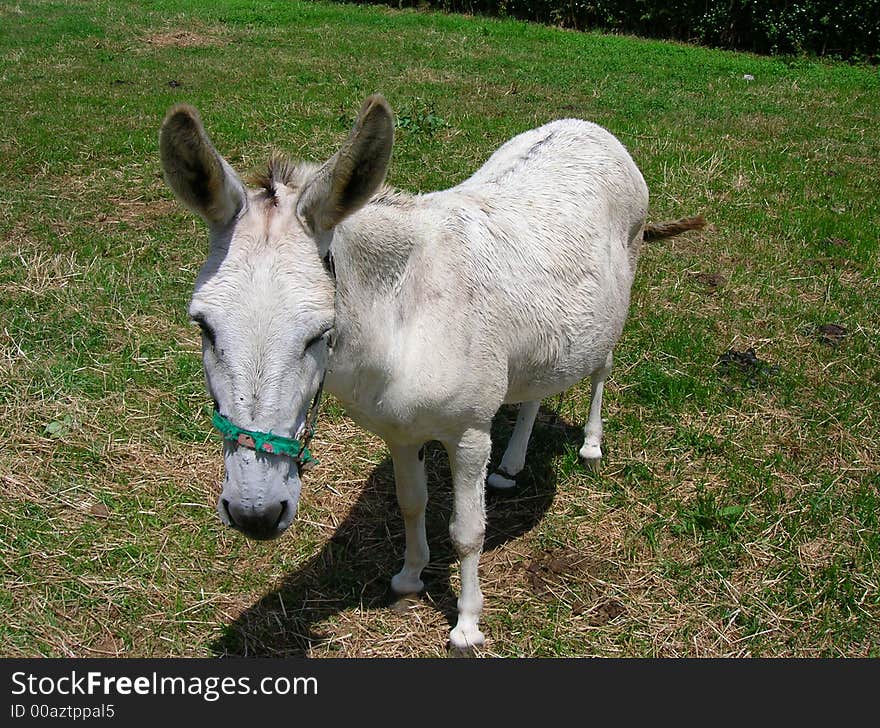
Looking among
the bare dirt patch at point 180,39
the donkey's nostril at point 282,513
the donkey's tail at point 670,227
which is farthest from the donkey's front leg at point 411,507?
the bare dirt patch at point 180,39

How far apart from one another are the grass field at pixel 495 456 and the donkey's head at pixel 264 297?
1593 millimetres

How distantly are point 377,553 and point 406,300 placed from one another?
1.75 metres

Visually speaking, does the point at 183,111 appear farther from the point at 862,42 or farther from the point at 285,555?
the point at 862,42

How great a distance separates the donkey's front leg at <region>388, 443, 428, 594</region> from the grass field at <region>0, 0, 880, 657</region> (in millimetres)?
117

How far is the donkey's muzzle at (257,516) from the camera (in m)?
2.07

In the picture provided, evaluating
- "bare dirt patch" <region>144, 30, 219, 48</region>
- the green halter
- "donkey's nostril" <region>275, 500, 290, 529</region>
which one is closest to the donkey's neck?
the green halter

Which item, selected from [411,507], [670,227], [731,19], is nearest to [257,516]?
[411,507]

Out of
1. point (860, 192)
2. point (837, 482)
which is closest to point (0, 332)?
point (837, 482)

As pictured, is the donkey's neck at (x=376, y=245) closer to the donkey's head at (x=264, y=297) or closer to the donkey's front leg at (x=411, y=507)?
the donkey's head at (x=264, y=297)

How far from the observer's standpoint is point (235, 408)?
2.03 m

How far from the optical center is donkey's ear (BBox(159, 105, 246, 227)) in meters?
2.07

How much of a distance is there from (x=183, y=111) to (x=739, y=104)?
436 inches

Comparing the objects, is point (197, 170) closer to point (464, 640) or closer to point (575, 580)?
point (464, 640)

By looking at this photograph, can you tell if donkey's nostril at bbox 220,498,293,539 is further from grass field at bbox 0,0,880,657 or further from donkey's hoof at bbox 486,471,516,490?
donkey's hoof at bbox 486,471,516,490
